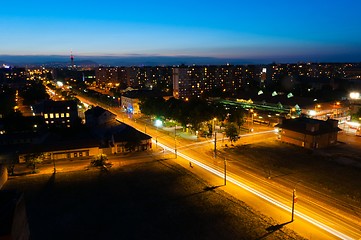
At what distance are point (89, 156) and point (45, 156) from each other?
6.01m

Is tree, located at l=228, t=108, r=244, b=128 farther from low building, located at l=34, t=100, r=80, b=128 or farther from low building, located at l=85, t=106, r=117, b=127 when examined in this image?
low building, located at l=34, t=100, r=80, b=128

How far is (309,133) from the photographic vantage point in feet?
148

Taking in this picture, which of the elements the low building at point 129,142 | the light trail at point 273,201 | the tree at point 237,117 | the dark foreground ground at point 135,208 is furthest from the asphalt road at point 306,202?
the tree at point 237,117

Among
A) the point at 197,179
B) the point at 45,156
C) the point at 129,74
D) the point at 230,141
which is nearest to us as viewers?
the point at 197,179

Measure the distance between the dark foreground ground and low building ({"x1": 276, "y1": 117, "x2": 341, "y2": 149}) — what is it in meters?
22.6

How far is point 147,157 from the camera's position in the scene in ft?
137

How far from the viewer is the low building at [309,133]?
45.2 metres

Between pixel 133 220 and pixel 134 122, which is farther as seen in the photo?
pixel 134 122

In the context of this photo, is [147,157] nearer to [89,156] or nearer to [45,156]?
[89,156]

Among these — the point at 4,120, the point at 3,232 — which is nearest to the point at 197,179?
the point at 3,232

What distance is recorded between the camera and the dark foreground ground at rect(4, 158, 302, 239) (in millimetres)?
22375

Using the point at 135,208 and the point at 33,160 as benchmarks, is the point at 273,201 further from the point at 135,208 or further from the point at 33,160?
the point at 33,160

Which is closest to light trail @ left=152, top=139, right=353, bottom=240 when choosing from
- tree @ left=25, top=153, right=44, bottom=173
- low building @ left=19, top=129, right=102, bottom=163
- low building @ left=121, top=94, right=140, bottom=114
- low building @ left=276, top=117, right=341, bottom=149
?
low building @ left=19, top=129, right=102, bottom=163

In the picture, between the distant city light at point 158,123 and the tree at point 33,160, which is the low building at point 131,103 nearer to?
the distant city light at point 158,123
